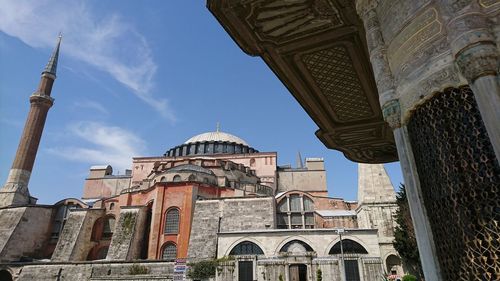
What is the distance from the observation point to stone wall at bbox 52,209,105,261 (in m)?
26.0

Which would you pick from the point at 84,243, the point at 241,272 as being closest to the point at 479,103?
the point at 241,272

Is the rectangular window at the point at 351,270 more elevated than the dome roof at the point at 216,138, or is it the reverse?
the dome roof at the point at 216,138

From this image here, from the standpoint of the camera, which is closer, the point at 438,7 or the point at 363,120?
the point at 438,7

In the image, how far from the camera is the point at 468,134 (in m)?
2.79

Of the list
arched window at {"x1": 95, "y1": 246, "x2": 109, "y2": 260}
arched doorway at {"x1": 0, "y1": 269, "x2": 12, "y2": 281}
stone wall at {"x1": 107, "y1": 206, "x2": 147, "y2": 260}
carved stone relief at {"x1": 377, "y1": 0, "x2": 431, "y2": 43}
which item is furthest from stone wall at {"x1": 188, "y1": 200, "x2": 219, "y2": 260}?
carved stone relief at {"x1": 377, "y1": 0, "x2": 431, "y2": 43}

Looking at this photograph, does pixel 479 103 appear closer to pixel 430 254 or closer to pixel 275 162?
pixel 430 254

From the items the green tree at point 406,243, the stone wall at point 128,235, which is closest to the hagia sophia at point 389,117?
the green tree at point 406,243

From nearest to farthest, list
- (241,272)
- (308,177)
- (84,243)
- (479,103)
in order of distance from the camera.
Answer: (479,103) → (241,272) → (84,243) → (308,177)

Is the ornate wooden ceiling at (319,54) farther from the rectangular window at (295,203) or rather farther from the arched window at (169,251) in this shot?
the rectangular window at (295,203)

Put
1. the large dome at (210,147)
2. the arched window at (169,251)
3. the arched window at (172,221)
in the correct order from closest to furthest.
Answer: the arched window at (169,251) < the arched window at (172,221) < the large dome at (210,147)

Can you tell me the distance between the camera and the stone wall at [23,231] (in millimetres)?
26891

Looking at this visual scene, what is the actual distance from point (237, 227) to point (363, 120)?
19.5m

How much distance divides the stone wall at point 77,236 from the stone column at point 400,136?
93.5 feet

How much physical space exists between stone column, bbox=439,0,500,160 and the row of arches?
19.9 m
